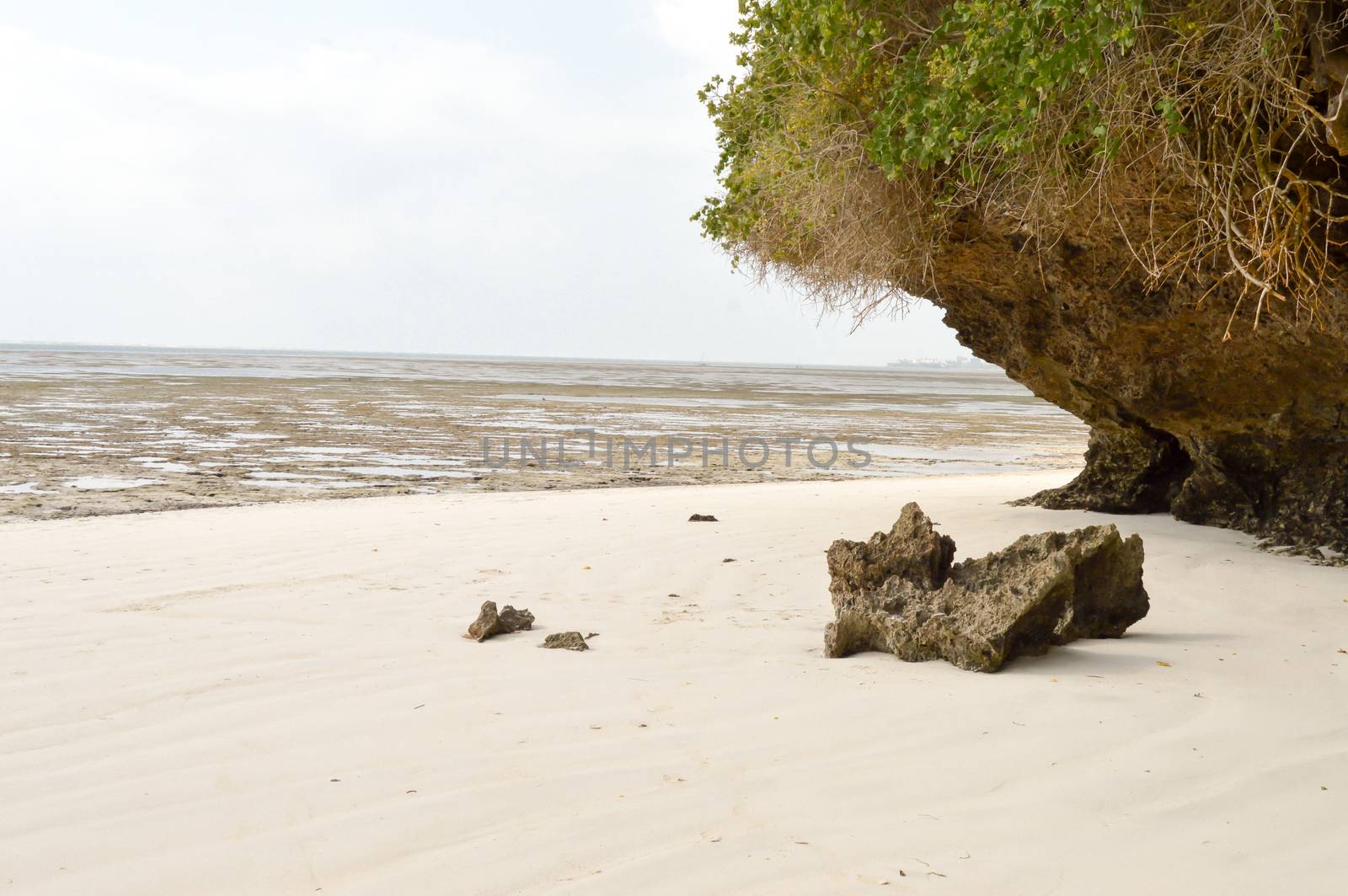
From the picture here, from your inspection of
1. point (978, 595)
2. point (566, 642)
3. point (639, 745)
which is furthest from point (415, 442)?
point (639, 745)

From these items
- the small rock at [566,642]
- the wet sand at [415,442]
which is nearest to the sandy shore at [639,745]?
the small rock at [566,642]

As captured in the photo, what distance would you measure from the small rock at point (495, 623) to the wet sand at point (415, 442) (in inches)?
245

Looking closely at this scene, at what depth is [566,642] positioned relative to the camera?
442 cm

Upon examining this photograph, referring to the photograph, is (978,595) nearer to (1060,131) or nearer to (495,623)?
(495,623)

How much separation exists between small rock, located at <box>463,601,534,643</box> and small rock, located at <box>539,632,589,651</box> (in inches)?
10.3

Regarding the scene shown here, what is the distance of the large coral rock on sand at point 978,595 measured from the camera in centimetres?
411

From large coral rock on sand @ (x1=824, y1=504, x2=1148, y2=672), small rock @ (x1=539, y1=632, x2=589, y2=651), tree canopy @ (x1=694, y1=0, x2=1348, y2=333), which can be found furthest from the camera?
tree canopy @ (x1=694, y1=0, x2=1348, y2=333)

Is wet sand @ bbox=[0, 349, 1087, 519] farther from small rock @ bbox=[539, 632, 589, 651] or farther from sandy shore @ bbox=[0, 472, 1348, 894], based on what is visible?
small rock @ bbox=[539, 632, 589, 651]

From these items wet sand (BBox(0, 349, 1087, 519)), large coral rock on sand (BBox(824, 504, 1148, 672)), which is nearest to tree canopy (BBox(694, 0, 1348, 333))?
large coral rock on sand (BBox(824, 504, 1148, 672))

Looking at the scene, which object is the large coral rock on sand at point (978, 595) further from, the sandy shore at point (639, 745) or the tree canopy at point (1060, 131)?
the tree canopy at point (1060, 131)

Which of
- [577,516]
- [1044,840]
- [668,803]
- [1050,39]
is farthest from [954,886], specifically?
[577,516]

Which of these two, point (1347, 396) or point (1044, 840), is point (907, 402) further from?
point (1044, 840)

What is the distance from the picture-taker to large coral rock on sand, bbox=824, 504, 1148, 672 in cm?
411

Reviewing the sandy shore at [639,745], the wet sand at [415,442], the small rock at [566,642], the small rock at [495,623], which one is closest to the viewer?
the sandy shore at [639,745]
